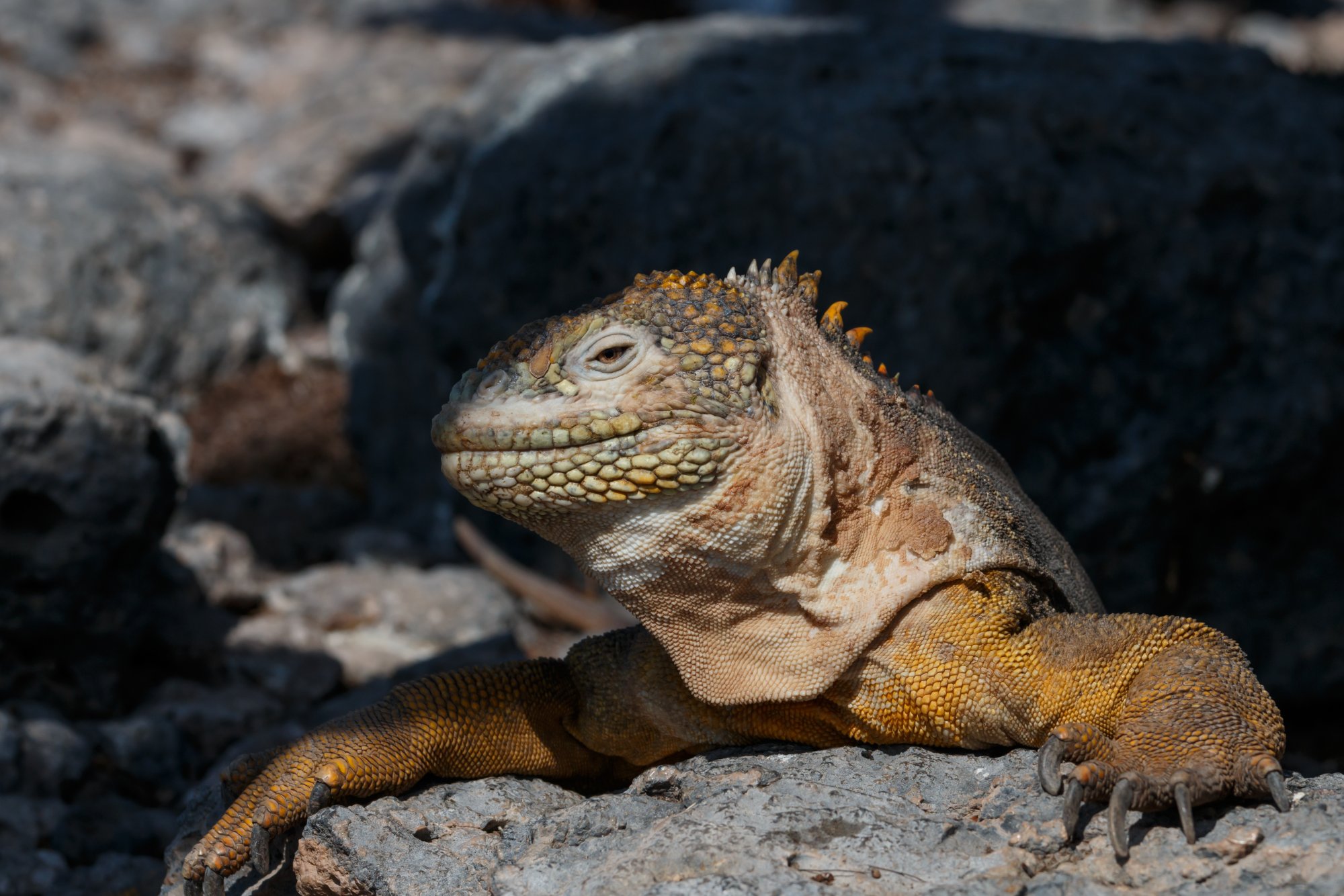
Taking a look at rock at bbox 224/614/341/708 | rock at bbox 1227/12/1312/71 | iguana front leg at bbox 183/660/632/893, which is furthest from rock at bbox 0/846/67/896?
rock at bbox 1227/12/1312/71

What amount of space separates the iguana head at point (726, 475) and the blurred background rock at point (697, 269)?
328cm

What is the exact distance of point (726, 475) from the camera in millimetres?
3648

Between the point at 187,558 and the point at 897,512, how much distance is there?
6171mm

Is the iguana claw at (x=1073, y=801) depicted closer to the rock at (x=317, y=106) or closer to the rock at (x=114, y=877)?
the rock at (x=114, y=877)

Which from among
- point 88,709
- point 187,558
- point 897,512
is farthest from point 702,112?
point 897,512

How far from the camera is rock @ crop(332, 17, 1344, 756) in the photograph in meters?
8.88

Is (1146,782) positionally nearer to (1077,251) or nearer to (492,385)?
(492,385)

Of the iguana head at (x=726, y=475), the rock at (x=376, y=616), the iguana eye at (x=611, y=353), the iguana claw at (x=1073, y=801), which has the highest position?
the iguana eye at (x=611, y=353)

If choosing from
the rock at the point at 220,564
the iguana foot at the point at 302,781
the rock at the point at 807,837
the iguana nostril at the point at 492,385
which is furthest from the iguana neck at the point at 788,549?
the rock at the point at 220,564

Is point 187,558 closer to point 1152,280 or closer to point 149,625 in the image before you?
point 149,625

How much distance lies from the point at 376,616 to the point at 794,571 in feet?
18.6

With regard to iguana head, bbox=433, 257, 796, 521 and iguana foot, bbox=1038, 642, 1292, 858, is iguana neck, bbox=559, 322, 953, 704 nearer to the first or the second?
iguana head, bbox=433, 257, 796, 521

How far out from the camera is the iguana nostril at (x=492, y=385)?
149 inches

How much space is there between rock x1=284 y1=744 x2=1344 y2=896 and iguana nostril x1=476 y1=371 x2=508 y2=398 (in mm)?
1295
